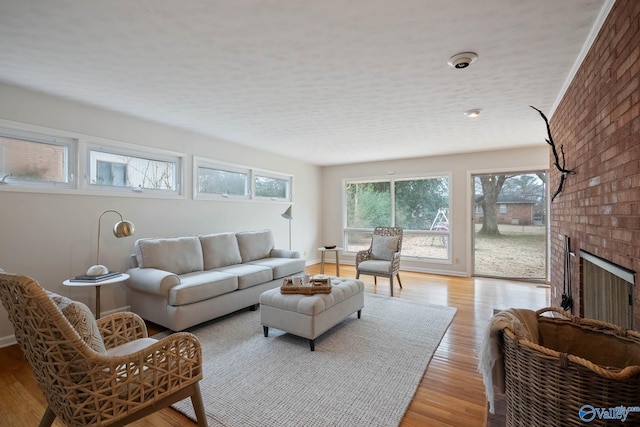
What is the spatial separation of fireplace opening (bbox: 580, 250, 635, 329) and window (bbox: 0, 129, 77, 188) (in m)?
4.54

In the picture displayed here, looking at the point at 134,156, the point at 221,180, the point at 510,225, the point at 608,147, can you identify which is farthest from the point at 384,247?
the point at 134,156

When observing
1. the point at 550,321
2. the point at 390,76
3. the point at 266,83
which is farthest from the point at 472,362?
the point at 266,83

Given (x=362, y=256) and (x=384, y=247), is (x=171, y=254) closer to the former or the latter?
(x=362, y=256)

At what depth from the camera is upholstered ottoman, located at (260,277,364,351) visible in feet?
8.29

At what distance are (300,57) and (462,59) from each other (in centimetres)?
119

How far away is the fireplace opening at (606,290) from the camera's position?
148 centimetres

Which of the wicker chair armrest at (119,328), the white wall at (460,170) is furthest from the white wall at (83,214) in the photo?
the white wall at (460,170)

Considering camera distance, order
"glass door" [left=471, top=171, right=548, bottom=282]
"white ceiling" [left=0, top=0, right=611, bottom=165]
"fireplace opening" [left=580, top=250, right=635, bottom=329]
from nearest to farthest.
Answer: "fireplace opening" [left=580, top=250, right=635, bottom=329], "white ceiling" [left=0, top=0, right=611, bottom=165], "glass door" [left=471, top=171, right=548, bottom=282]

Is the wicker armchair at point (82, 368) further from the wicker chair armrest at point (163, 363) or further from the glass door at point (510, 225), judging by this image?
the glass door at point (510, 225)

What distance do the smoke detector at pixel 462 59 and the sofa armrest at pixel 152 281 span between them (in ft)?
10.2

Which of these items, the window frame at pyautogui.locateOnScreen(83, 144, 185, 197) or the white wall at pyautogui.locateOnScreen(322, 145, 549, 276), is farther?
the white wall at pyautogui.locateOnScreen(322, 145, 549, 276)

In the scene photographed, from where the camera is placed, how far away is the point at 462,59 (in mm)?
2092

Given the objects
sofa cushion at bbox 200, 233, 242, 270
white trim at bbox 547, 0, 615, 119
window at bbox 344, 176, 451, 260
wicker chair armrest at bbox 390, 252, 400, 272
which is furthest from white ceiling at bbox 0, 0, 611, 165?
window at bbox 344, 176, 451, 260

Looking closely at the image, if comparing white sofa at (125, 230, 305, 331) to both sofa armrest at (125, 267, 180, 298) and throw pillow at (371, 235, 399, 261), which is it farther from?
throw pillow at (371, 235, 399, 261)
